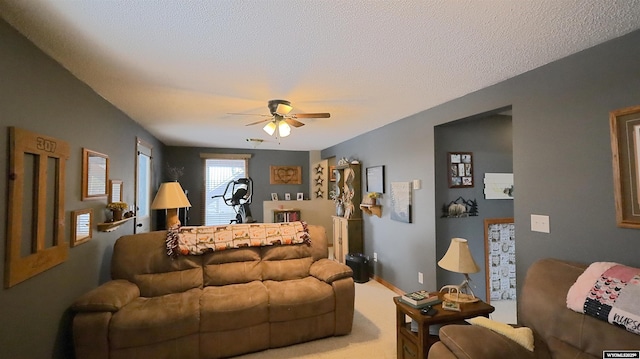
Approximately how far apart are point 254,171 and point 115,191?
379 cm

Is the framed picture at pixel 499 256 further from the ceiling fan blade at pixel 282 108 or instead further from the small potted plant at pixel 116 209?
the small potted plant at pixel 116 209

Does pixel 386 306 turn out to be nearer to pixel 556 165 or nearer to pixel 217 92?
pixel 556 165

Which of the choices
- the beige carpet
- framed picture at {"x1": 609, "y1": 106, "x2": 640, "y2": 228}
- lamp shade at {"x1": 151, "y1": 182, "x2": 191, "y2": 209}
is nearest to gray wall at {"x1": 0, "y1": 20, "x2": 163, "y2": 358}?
lamp shade at {"x1": 151, "y1": 182, "x2": 191, "y2": 209}

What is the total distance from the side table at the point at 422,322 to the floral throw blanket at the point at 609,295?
64 cm

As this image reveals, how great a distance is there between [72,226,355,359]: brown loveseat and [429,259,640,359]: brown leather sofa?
127cm

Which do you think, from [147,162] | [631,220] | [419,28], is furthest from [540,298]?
[147,162]

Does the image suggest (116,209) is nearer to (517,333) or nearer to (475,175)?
(517,333)

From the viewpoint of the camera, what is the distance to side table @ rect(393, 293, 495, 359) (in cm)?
200

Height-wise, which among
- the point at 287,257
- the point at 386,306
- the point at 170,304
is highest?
the point at 287,257

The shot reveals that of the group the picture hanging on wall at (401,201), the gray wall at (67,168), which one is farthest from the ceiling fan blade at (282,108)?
the picture hanging on wall at (401,201)

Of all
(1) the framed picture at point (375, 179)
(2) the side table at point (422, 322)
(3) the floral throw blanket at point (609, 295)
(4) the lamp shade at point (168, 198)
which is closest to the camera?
(3) the floral throw blanket at point (609, 295)

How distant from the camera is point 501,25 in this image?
5.27 feet

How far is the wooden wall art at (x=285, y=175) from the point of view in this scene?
6.97 metres

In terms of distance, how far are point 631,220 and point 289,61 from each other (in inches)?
94.5
